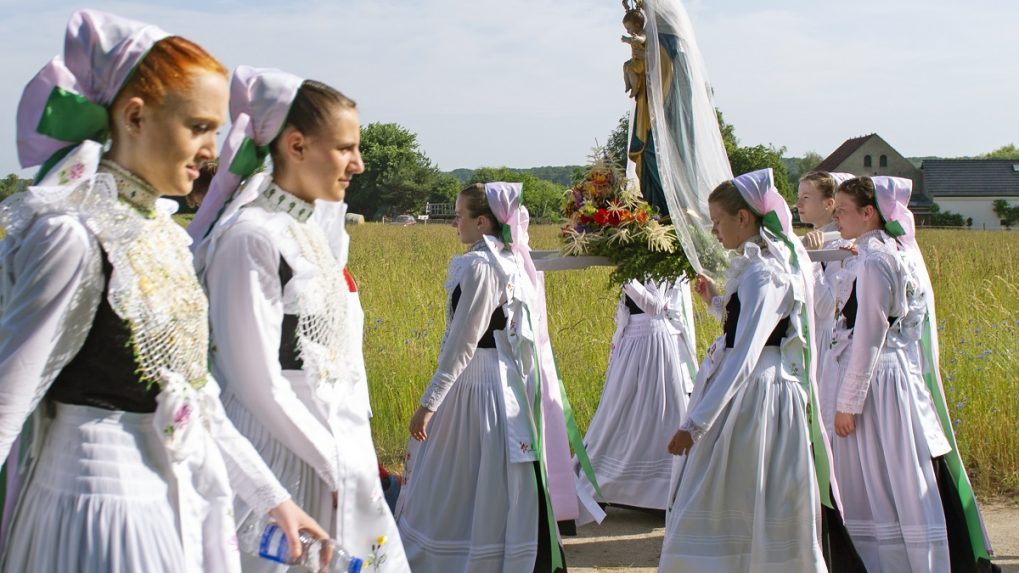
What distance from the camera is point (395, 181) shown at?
70.2 m

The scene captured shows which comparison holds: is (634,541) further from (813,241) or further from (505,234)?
(505,234)

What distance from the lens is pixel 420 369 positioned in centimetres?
955

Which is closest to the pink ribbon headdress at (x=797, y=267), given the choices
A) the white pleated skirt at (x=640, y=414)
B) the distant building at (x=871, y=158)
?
the white pleated skirt at (x=640, y=414)

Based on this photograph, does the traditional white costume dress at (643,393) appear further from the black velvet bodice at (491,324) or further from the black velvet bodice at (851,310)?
the black velvet bodice at (491,324)

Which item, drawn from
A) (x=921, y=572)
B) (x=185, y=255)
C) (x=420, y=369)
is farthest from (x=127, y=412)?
(x=420, y=369)

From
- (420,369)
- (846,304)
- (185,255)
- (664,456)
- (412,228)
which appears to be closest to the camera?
(185,255)

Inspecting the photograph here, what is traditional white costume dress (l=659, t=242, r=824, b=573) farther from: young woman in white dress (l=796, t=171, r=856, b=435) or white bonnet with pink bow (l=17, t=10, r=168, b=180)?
white bonnet with pink bow (l=17, t=10, r=168, b=180)

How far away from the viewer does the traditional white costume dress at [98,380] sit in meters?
2.23

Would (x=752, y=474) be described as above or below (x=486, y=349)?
below

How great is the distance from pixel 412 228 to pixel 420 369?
61.9 ft

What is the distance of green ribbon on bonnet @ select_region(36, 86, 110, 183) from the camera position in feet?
7.60

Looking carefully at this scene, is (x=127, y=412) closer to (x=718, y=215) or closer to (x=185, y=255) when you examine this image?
(x=185, y=255)

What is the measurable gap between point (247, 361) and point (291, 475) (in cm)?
44

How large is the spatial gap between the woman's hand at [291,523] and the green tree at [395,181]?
2446 inches
